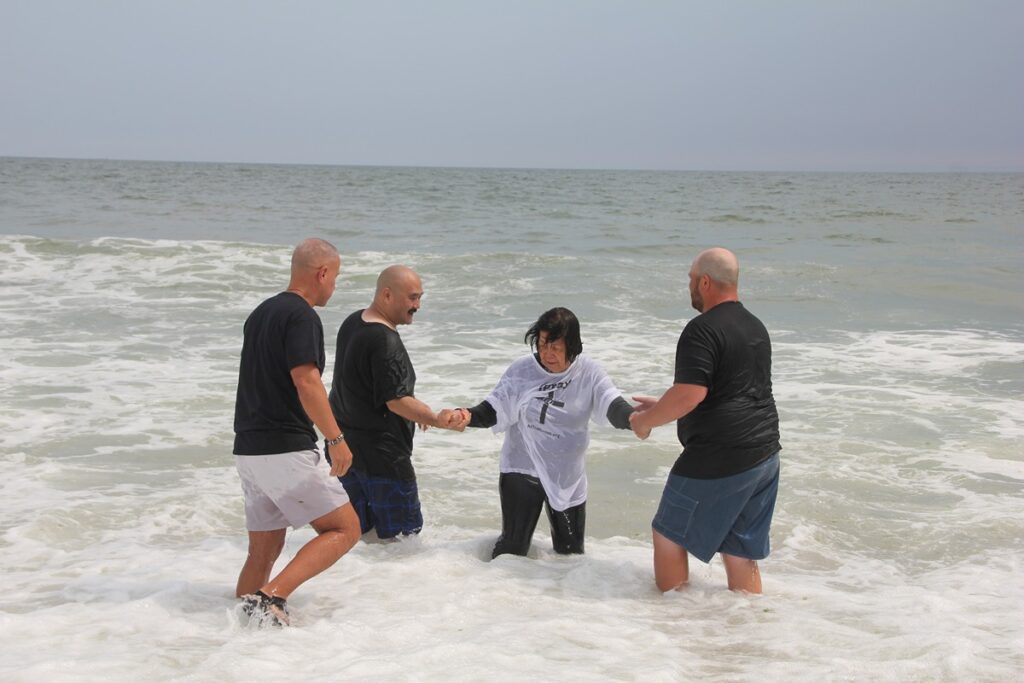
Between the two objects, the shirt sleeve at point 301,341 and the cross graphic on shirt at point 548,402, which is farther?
the cross graphic on shirt at point 548,402

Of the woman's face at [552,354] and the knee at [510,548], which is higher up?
the woman's face at [552,354]

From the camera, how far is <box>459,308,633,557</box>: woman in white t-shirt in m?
4.91

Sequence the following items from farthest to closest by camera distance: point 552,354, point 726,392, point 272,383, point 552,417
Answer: point 552,417
point 552,354
point 726,392
point 272,383

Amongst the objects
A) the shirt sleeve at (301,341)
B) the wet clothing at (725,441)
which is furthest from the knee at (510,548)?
the shirt sleeve at (301,341)

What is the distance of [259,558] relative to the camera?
454 cm

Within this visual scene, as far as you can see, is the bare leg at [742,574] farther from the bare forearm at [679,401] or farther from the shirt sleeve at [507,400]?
the shirt sleeve at [507,400]

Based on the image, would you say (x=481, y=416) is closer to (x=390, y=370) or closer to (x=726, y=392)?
(x=390, y=370)

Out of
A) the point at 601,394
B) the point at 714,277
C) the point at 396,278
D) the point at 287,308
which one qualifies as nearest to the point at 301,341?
the point at 287,308

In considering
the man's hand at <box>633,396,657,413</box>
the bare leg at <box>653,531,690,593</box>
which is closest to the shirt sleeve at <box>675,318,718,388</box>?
the man's hand at <box>633,396,657,413</box>

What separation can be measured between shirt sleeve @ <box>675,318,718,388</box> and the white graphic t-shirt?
2.00 ft

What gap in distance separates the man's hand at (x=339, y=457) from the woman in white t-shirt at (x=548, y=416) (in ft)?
3.16

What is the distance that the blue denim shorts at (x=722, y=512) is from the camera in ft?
14.8

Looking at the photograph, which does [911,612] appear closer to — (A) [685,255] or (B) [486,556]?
(B) [486,556]

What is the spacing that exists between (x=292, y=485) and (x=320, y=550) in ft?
1.06
